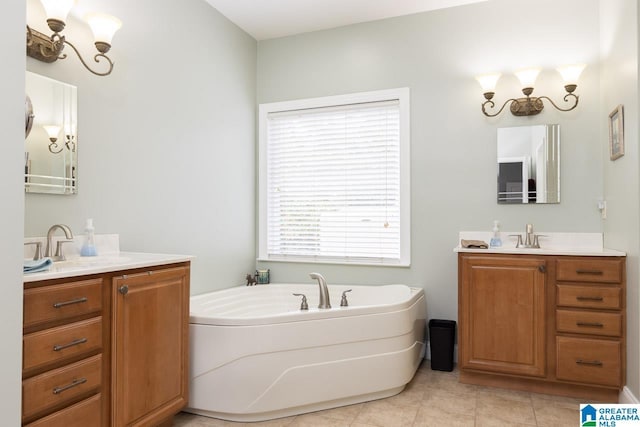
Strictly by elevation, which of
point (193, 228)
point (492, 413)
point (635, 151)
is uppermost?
point (635, 151)

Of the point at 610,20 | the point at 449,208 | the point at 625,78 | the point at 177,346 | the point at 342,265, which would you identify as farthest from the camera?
the point at 342,265

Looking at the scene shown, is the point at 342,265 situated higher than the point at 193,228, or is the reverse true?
the point at 193,228

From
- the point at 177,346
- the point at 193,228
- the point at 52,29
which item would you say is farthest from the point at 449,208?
the point at 52,29

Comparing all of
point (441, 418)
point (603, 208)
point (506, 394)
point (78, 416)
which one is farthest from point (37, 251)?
point (603, 208)

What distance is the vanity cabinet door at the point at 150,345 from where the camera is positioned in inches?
75.8

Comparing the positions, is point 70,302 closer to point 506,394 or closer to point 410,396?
point 410,396

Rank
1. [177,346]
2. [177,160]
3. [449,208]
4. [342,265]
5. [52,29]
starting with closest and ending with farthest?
1. [52,29]
2. [177,346]
3. [177,160]
4. [449,208]
5. [342,265]

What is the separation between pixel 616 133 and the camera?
274cm

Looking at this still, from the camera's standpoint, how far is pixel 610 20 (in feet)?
9.44

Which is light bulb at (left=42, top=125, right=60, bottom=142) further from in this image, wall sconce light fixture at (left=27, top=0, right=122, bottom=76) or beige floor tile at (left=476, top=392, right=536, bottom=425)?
beige floor tile at (left=476, top=392, right=536, bottom=425)

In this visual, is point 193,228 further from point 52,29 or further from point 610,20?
point 610,20

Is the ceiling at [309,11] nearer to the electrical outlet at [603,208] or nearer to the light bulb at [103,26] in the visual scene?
the light bulb at [103,26]

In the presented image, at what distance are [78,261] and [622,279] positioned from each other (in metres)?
3.07

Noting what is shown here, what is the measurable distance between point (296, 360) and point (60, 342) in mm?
1291
